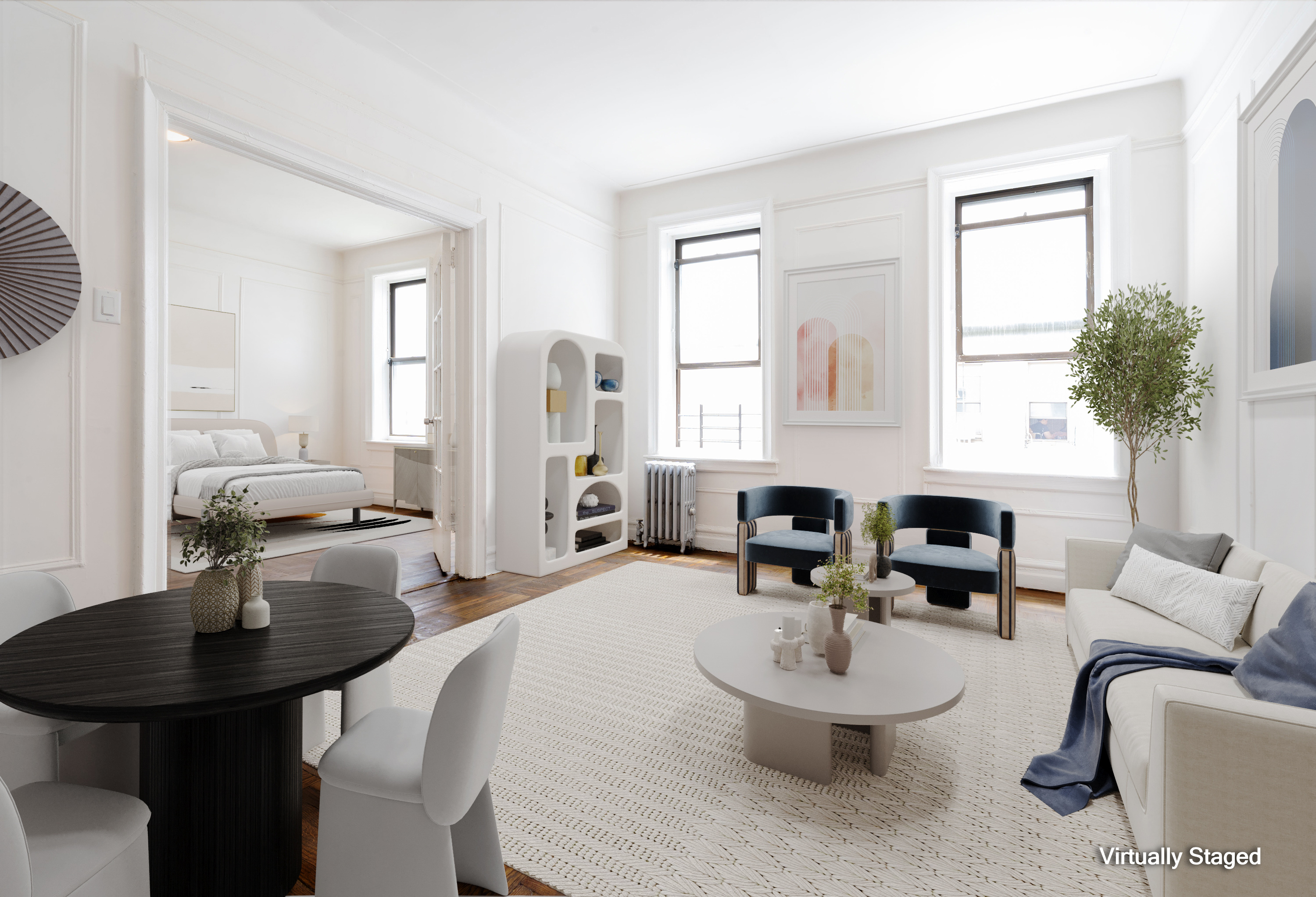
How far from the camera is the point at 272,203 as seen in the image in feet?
21.8

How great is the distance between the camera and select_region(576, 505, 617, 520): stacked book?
5.37 metres

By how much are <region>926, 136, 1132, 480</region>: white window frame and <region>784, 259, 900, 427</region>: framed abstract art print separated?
0.28 m

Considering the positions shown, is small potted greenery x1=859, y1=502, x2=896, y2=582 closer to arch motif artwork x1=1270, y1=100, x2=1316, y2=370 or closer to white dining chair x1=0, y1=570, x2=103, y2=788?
arch motif artwork x1=1270, y1=100, x2=1316, y2=370

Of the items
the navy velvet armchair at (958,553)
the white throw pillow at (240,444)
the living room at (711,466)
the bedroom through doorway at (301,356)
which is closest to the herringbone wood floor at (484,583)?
the living room at (711,466)

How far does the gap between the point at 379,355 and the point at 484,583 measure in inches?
192

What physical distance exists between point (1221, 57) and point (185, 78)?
5357mm

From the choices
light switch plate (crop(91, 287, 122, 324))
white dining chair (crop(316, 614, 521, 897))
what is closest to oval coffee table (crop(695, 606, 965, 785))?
white dining chair (crop(316, 614, 521, 897))

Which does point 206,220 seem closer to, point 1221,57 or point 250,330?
point 250,330

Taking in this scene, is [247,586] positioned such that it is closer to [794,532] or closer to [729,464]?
[794,532]

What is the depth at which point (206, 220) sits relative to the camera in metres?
7.18

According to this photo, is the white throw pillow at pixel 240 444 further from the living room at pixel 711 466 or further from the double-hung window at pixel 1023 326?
the double-hung window at pixel 1023 326

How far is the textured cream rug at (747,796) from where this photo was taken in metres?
1.67

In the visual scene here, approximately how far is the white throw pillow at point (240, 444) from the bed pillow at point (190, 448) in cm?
10

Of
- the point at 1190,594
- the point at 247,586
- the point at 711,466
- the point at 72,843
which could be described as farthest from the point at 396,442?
the point at 1190,594
